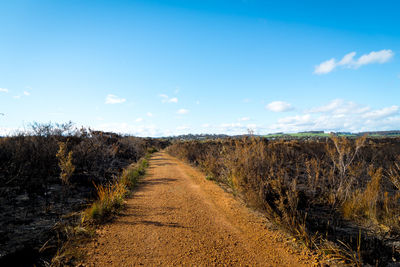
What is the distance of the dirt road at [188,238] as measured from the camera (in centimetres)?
367

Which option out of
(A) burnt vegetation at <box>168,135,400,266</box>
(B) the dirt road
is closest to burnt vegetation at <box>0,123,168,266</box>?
(B) the dirt road

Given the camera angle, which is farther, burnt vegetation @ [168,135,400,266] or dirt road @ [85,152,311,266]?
burnt vegetation @ [168,135,400,266]

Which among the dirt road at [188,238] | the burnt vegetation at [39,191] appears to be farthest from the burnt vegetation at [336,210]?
the burnt vegetation at [39,191]

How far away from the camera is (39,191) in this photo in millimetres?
8312

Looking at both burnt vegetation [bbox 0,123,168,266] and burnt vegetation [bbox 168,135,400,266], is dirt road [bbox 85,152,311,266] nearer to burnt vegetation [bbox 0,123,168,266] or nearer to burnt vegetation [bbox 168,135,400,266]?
burnt vegetation [bbox 168,135,400,266]

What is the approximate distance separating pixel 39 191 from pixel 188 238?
7679mm

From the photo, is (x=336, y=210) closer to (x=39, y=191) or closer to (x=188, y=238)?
(x=188, y=238)

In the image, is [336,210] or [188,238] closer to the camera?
[188,238]

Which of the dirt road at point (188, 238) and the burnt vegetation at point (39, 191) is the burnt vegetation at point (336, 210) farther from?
the burnt vegetation at point (39, 191)

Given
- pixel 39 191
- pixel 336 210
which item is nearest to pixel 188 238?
pixel 336 210

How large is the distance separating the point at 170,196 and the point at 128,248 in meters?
3.89

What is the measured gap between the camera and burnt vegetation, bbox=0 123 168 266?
13.9 ft

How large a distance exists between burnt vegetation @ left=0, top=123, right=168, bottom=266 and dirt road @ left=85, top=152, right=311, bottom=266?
4.26 feet

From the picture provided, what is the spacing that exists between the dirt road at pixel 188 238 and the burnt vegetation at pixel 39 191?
4.26 feet
